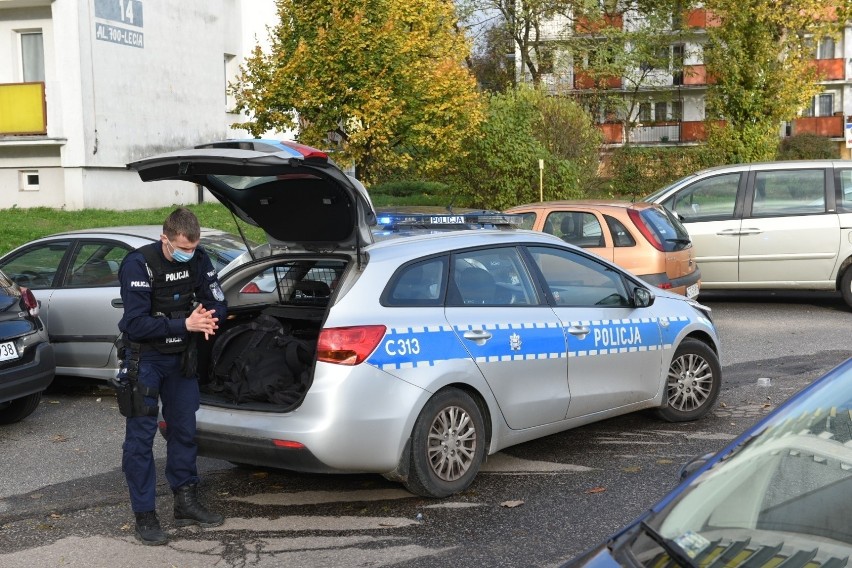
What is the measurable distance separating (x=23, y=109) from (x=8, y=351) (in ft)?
58.2

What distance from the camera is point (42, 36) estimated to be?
2453 cm

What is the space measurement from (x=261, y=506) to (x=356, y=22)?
46.0ft

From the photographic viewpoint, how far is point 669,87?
51656 millimetres

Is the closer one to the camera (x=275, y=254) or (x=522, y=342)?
(x=522, y=342)

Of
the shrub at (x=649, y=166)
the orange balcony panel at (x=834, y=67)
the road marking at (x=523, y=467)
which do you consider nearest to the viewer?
the road marking at (x=523, y=467)

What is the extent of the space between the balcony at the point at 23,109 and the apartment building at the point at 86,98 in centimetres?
2

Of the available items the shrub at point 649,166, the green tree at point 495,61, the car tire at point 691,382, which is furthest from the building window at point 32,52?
the car tire at point 691,382

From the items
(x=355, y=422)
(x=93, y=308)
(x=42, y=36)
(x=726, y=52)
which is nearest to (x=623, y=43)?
(x=726, y=52)

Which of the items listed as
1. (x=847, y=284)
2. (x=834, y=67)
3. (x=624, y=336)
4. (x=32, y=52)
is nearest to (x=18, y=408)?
(x=624, y=336)

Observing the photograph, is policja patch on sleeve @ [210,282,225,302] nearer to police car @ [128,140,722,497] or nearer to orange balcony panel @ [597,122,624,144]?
police car @ [128,140,722,497]

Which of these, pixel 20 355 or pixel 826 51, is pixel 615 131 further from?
pixel 20 355

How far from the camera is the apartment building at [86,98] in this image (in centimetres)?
2395

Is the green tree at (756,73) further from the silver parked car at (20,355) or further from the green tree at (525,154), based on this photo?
the silver parked car at (20,355)

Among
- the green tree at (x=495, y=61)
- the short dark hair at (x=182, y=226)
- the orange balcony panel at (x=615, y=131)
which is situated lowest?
the short dark hair at (x=182, y=226)
